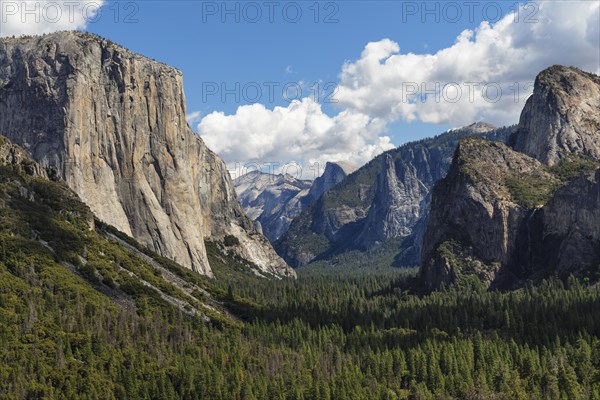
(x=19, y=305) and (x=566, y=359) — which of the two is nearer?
(x=19, y=305)

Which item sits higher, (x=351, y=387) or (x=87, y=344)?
(x=87, y=344)

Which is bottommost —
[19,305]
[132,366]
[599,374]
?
[599,374]

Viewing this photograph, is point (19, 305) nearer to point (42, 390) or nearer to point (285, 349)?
point (42, 390)

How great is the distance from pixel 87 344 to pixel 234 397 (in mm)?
33342

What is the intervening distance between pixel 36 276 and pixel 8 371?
171 ft

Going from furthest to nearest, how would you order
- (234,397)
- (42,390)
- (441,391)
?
(441,391), (234,397), (42,390)

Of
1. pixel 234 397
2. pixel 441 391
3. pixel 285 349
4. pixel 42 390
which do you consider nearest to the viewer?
pixel 42 390

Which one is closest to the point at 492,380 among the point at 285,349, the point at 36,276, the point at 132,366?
the point at 285,349

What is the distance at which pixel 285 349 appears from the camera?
19888 cm

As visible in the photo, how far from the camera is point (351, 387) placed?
164000 millimetres

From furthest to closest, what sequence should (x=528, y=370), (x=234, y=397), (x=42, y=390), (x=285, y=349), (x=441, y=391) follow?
(x=285, y=349), (x=528, y=370), (x=441, y=391), (x=234, y=397), (x=42, y=390)

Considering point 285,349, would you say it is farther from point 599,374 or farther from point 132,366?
point 599,374

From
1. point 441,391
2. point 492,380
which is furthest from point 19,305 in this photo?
point 492,380

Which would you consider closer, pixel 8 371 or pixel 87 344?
pixel 8 371
